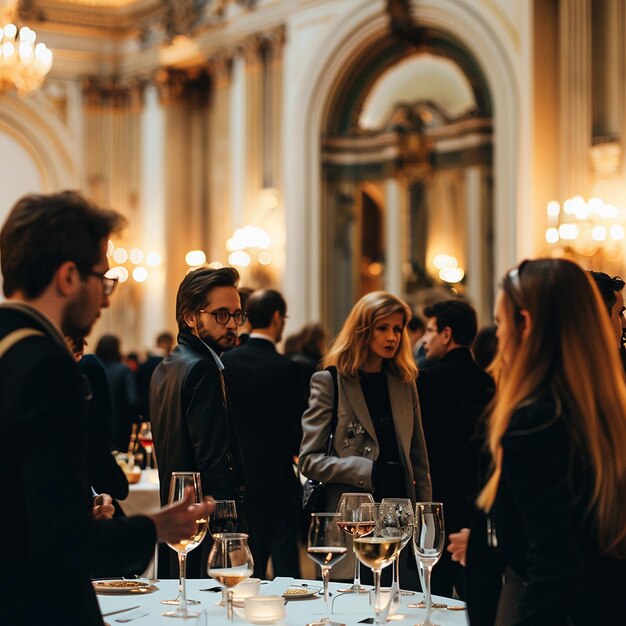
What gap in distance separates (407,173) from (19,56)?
4654 millimetres

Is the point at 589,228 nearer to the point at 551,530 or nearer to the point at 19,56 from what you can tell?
the point at 19,56

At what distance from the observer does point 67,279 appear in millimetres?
2285

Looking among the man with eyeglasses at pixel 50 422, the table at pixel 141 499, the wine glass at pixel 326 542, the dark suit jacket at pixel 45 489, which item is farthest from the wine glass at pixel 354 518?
the table at pixel 141 499

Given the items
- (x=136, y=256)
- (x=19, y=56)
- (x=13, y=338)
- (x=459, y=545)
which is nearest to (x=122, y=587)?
(x=459, y=545)

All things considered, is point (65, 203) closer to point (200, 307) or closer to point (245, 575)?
point (245, 575)

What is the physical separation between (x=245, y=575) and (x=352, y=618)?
403 millimetres

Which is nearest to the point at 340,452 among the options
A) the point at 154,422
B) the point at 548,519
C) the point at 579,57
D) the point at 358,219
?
the point at 154,422

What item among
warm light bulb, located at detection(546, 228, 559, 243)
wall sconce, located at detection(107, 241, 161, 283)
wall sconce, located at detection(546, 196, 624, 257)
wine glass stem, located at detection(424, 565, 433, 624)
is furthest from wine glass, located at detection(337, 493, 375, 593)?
wall sconce, located at detection(107, 241, 161, 283)

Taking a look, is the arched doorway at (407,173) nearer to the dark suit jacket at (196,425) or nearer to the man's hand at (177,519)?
the dark suit jacket at (196,425)

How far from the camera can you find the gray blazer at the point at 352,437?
14.6 feet

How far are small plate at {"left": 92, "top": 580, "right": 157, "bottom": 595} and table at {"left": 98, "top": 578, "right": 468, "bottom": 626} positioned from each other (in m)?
0.03

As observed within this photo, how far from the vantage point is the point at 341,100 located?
44.7 ft

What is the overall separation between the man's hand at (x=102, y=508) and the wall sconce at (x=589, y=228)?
279 inches

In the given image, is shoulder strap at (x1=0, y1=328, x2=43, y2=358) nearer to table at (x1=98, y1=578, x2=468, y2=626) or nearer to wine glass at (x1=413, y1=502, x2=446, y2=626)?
table at (x1=98, y1=578, x2=468, y2=626)
